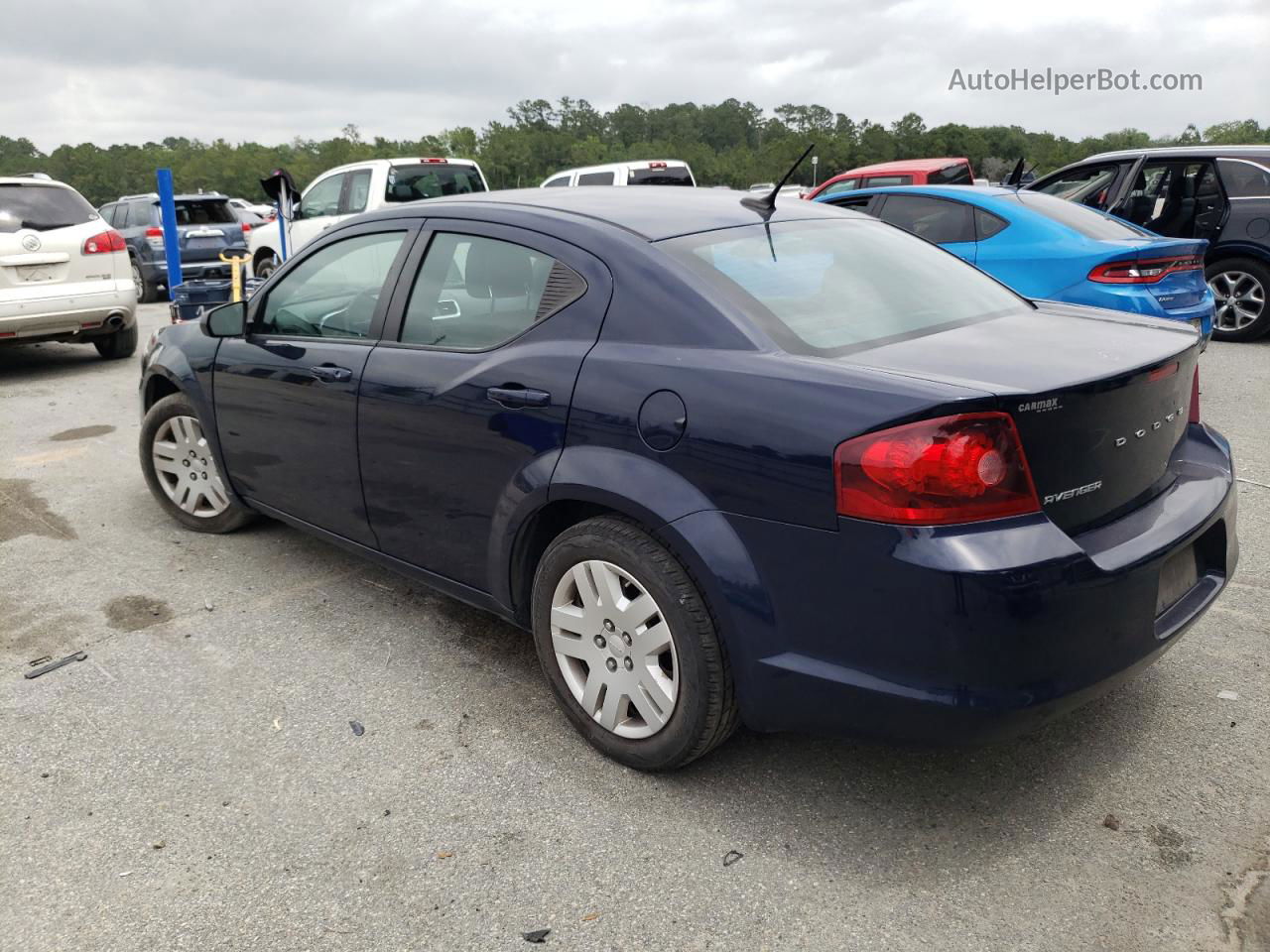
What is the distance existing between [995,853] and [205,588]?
322cm

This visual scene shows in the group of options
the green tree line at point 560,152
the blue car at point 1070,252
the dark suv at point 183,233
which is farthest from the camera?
the green tree line at point 560,152

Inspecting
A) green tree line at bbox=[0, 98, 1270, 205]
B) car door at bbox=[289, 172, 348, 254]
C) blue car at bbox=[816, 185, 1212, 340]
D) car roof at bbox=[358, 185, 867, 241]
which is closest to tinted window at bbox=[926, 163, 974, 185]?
blue car at bbox=[816, 185, 1212, 340]

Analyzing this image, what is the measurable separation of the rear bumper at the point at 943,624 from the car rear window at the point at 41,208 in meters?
8.30

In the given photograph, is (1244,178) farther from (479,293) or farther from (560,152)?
(560,152)

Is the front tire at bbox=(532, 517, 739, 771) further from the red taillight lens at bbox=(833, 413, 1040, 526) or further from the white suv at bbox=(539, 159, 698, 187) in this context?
the white suv at bbox=(539, 159, 698, 187)

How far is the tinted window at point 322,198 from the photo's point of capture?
12734mm

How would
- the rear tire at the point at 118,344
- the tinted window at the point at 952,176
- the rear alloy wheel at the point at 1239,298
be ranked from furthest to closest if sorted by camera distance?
the tinted window at the point at 952,176 < the rear tire at the point at 118,344 < the rear alloy wheel at the point at 1239,298

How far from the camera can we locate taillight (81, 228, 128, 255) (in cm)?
889

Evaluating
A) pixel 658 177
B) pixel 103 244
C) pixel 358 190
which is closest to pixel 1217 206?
pixel 658 177

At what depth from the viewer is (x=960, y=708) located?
2223 millimetres

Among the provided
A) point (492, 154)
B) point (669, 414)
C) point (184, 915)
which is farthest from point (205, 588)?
point (492, 154)

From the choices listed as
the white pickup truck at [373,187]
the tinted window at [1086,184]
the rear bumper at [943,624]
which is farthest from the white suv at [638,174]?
the rear bumper at [943,624]

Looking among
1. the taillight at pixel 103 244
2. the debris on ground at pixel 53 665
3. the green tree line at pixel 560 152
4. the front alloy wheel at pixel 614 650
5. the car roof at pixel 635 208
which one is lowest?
the debris on ground at pixel 53 665

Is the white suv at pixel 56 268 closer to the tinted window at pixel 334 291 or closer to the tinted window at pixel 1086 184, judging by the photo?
the tinted window at pixel 334 291
